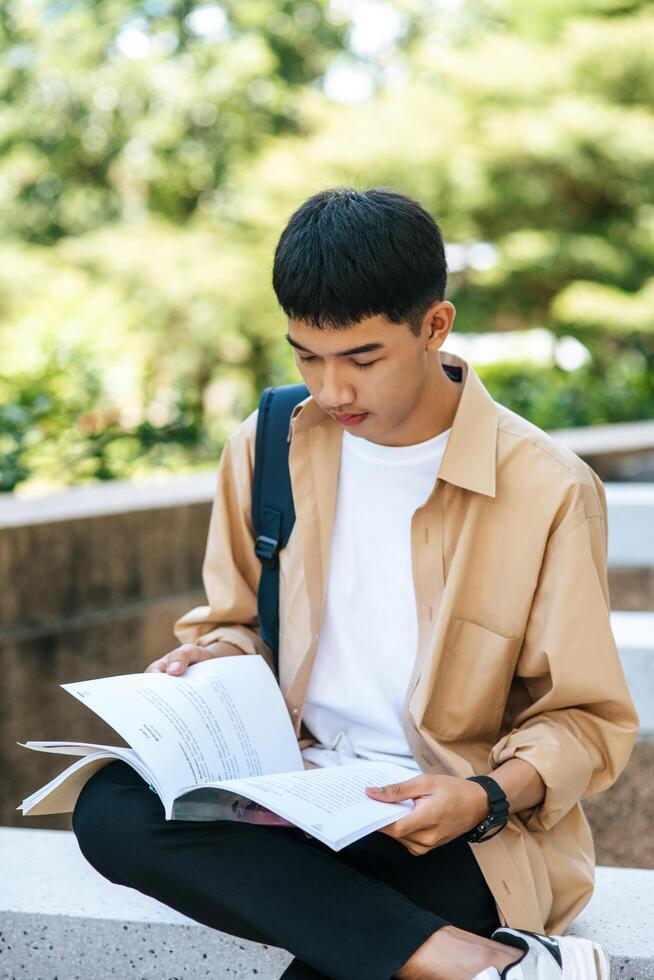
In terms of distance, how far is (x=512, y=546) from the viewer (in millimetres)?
2080

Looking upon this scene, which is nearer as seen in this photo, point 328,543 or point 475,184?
point 328,543

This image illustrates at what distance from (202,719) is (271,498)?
50 centimetres

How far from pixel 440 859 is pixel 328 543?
1.96 ft

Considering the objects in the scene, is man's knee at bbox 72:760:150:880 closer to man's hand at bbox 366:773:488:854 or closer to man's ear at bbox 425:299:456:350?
man's hand at bbox 366:773:488:854

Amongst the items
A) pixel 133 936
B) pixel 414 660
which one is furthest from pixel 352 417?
pixel 133 936

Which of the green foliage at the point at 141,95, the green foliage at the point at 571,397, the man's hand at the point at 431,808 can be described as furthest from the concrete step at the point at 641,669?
the green foliage at the point at 141,95

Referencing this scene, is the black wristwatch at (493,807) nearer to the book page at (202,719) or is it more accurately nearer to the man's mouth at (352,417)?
the book page at (202,719)

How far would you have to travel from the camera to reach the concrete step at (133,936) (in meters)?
2.16

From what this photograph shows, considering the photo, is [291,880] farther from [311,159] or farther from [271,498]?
[311,159]

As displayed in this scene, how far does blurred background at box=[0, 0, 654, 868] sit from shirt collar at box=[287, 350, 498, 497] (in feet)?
3.84

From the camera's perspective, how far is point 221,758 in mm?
1967

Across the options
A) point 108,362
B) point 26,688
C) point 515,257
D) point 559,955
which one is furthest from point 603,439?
point 515,257

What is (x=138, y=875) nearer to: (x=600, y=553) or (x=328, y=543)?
(x=328, y=543)

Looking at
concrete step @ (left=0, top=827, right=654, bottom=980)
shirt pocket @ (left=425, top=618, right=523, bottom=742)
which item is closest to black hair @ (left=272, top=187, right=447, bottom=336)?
shirt pocket @ (left=425, top=618, right=523, bottom=742)
